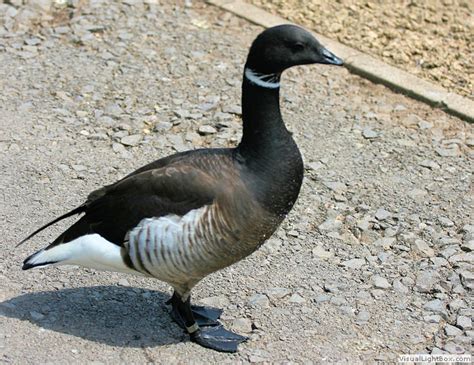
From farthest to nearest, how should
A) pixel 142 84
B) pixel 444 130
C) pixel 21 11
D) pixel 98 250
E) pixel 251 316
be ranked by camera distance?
pixel 21 11 → pixel 142 84 → pixel 444 130 → pixel 251 316 → pixel 98 250

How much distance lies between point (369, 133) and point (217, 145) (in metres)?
1.32

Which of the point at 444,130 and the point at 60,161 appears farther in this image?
the point at 444,130

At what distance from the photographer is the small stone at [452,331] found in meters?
5.61

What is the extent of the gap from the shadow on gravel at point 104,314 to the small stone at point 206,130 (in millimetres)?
1996

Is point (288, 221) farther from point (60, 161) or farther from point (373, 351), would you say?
point (60, 161)

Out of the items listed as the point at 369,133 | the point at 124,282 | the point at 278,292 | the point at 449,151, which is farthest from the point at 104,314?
the point at 449,151

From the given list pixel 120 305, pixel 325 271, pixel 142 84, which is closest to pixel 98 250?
pixel 120 305

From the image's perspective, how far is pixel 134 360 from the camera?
17.6 feet

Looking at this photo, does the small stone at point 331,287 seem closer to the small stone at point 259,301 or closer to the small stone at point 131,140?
the small stone at point 259,301

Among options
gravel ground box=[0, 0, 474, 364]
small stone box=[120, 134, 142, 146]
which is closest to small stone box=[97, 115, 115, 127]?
gravel ground box=[0, 0, 474, 364]

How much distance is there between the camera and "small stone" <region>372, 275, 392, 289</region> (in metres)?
6.06

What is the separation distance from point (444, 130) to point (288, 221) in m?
1.90

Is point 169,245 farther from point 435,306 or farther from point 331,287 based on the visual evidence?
point 435,306

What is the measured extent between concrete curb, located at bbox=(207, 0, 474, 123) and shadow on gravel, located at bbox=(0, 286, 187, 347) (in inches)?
131
